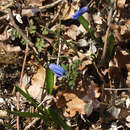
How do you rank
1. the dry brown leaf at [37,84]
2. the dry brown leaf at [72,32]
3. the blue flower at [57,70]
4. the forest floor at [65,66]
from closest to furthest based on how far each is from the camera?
the blue flower at [57,70]
the forest floor at [65,66]
the dry brown leaf at [37,84]
the dry brown leaf at [72,32]

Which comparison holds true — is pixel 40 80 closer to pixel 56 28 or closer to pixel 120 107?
pixel 56 28

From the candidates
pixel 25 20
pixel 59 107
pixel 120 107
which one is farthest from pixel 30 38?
pixel 120 107

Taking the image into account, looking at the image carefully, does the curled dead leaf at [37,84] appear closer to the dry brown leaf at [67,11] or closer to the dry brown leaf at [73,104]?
the dry brown leaf at [73,104]

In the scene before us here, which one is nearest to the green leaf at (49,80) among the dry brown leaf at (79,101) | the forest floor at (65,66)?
the forest floor at (65,66)

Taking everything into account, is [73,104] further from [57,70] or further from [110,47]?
[110,47]

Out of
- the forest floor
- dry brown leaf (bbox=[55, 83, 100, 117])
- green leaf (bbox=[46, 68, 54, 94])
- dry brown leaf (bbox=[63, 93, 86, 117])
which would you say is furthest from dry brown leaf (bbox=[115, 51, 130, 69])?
green leaf (bbox=[46, 68, 54, 94])

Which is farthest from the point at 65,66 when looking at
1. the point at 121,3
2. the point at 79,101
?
the point at 121,3

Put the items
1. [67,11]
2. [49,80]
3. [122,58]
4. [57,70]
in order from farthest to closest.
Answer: [67,11]
[122,58]
[49,80]
[57,70]

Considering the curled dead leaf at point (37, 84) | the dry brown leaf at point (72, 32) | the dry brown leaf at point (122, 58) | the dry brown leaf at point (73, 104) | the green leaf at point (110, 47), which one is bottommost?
the dry brown leaf at point (73, 104)
